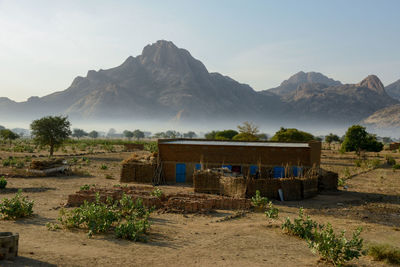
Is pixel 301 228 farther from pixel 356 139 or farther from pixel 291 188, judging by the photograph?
pixel 356 139

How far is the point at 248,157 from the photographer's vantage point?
2805 cm

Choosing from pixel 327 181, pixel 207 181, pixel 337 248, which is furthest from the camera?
pixel 327 181

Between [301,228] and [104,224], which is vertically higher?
[301,228]

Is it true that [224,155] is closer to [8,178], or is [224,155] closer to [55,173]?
[55,173]

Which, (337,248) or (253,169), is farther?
(253,169)

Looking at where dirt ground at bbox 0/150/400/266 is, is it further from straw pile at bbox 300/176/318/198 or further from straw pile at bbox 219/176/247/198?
straw pile at bbox 219/176/247/198

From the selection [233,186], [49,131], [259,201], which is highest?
[49,131]

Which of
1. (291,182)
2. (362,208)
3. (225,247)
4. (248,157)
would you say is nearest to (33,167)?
(248,157)

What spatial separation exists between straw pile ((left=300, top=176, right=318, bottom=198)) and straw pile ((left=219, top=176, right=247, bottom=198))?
4.07m

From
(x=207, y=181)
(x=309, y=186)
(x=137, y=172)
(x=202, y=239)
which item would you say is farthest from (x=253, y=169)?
(x=202, y=239)

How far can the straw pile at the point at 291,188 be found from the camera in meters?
21.7

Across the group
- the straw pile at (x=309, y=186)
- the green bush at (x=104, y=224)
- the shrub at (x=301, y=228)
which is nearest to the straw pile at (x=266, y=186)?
the straw pile at (x=309, y=186)

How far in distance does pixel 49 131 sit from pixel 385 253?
51094mm

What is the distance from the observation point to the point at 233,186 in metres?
21.7
